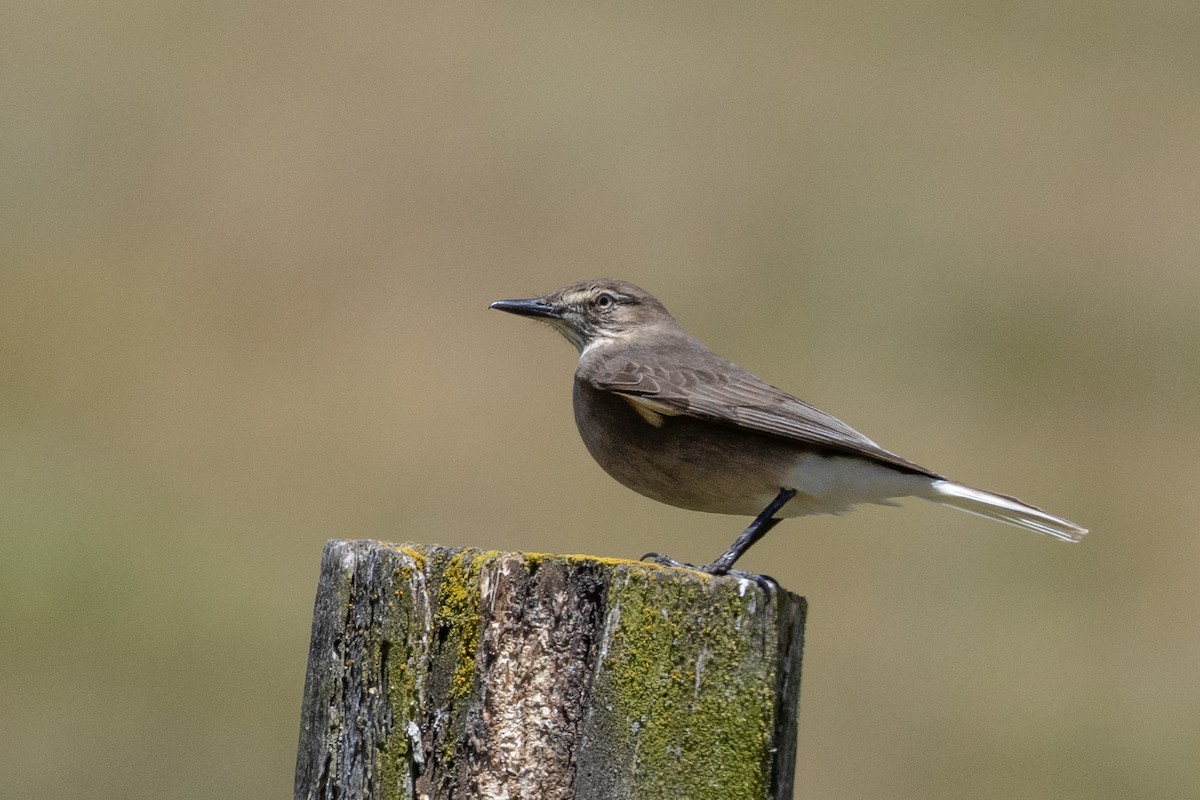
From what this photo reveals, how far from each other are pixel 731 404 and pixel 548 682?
2.76 meters

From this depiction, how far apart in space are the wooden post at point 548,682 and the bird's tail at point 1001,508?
2.79 m

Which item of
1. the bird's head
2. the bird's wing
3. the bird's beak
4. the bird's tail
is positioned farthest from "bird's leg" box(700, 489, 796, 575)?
the bird's beak

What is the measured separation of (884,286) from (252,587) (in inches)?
295

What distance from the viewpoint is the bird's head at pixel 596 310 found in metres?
8.20

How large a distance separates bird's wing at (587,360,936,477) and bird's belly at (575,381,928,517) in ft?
0.26

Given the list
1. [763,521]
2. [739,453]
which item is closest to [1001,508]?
[763,521]

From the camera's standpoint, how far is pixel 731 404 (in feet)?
21.1

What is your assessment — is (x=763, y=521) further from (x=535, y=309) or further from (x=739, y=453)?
(x=535, y=309)

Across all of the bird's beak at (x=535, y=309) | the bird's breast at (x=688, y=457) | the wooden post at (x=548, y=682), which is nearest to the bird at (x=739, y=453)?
the bird's breast at (x=688, y=457)

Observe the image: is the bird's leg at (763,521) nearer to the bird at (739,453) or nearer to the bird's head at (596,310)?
the bird at (739,453)

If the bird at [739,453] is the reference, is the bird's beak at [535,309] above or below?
above

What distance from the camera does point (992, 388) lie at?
14961 millimetres

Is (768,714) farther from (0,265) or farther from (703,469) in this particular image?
(0,265)

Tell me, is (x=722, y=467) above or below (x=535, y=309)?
below
